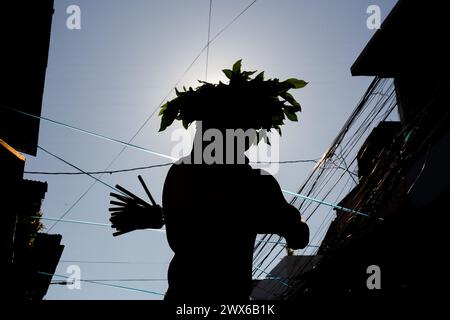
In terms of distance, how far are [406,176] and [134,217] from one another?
6493 millimetres

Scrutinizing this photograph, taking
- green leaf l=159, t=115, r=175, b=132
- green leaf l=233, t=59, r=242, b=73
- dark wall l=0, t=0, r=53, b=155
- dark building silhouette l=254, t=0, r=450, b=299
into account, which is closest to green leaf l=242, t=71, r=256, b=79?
green leaf l=233, t=59, r=242, b=73

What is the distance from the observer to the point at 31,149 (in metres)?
11.8

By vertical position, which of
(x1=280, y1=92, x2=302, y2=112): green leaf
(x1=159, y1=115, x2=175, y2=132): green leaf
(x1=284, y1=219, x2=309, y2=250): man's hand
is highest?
(x1=280, y1=92, x2=302, y2=112): green leaf

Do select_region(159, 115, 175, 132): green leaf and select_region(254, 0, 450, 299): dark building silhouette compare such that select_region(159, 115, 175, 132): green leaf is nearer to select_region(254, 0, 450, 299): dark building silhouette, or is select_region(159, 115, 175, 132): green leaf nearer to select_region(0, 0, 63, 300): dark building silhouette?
select_region(254, 0, 450, 299): dark building silhouette

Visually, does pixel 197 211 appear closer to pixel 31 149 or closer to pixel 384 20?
pixel 384 20

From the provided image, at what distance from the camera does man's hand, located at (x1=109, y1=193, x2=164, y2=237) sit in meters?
2.17

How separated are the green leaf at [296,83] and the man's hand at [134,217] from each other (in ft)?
4.40

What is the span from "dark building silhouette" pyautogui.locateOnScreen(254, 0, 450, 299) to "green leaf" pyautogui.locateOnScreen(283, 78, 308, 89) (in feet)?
10.5

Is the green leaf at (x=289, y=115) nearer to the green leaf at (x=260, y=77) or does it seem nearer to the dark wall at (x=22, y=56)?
the green leaf at (x=260, y=77)

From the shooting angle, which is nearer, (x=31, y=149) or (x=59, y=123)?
(x=59, y=123)

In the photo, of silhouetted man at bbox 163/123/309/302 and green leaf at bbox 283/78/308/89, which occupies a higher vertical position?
green leaf at bbox 283/78/308/89

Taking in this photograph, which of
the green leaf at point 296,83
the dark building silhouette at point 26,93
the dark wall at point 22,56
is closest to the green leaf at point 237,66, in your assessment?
the green leaf at point 296,83
